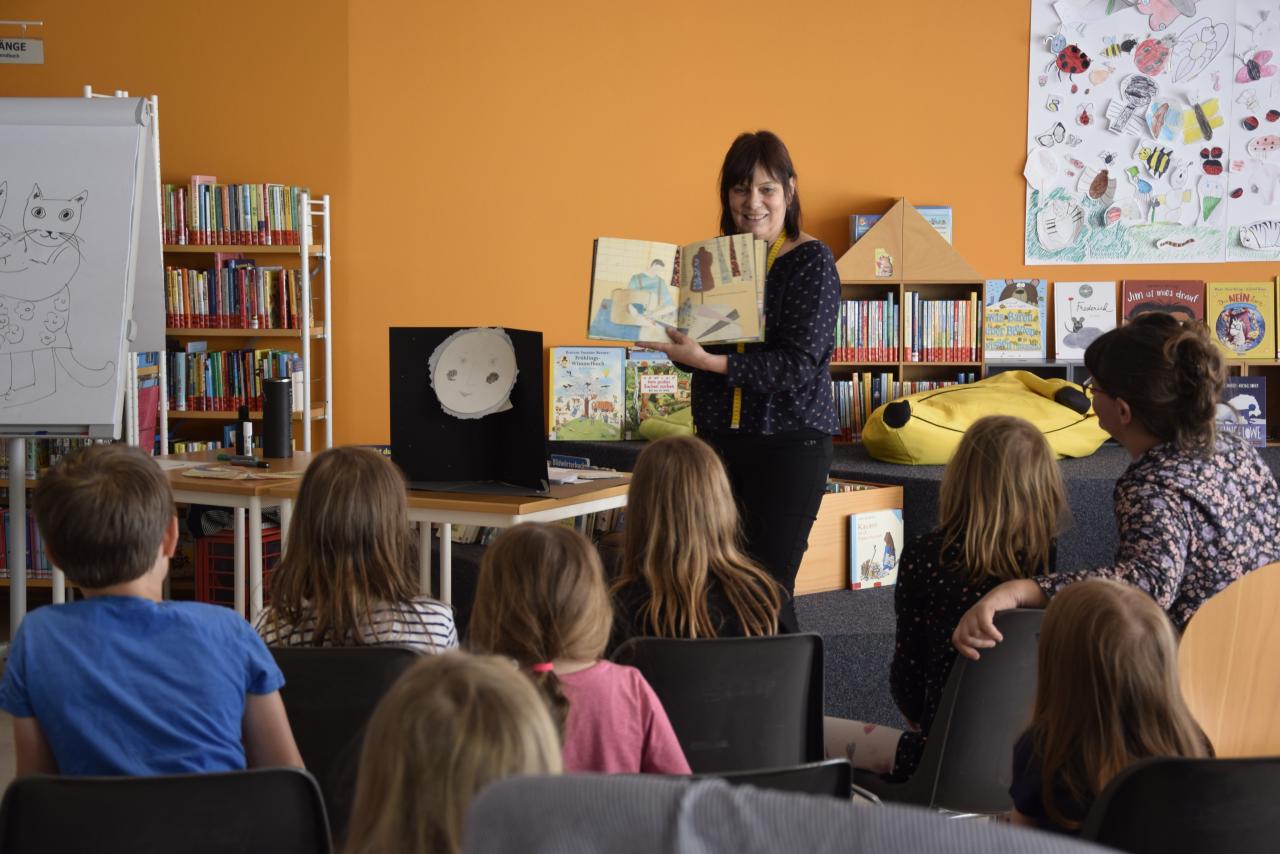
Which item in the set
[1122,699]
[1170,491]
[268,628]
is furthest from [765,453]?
[1122,699]

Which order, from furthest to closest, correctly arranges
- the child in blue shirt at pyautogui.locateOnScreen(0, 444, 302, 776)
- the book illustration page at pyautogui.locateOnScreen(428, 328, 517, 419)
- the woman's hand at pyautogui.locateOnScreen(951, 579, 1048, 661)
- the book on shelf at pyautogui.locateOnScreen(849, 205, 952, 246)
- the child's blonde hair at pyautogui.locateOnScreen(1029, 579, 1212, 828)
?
1. the book on shelf at pyautogui.locateOnScreen(849, 205, 952, 246)
2. the book illustration page at pyautogui.locateOnScreen(428, 328, 517, 419)
3. the woman's hand at pyautogui.locateOnScreen(951, 579, 1048, 661)
4. the child in blue shirt at pyautogui.locateOnScreen(0, 444, 302, 776)
5. the child's blonde hair at pyautogui.locateOnScreen(1029, 579, 1212, 828)

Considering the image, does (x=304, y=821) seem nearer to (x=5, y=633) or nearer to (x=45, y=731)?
(x=45, y=731)

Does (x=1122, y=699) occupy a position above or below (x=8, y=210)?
below

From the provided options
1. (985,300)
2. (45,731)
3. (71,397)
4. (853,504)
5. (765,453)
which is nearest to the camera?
(45,731)

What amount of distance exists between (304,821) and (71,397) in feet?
8.90

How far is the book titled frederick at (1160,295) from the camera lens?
5852 millimetres

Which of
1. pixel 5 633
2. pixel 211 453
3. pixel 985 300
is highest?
pixel 985 300

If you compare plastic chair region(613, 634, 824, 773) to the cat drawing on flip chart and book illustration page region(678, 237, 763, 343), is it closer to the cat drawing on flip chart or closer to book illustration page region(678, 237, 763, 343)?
book illustration page region(678, 237, 763, 343)

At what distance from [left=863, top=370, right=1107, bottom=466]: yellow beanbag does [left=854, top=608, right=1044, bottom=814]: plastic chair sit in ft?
9.49

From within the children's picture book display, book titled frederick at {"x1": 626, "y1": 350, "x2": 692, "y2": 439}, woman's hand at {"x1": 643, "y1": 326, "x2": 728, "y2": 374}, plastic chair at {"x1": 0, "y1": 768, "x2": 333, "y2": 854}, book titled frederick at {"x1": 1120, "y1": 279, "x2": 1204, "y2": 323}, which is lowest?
plastic chair at {"x1": 0, "y1": 768, "x2": 333, "y2": 854}

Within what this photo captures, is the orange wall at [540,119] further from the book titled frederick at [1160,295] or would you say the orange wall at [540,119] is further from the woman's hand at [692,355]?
the woman's hand at [692,355]

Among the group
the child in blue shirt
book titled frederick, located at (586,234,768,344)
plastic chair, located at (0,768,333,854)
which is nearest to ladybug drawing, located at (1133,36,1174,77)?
book titled frederick, located at (586,234,768,344)

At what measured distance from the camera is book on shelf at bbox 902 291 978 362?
557cm

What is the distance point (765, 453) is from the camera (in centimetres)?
271
